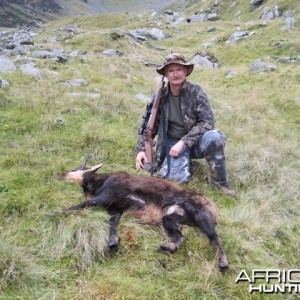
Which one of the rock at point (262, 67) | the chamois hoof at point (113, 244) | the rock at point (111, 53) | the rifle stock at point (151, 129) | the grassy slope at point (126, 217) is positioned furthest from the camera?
the rock at point (111, 53)

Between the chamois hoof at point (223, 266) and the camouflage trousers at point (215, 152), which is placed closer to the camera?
the chamois hoof at point (223, 266)

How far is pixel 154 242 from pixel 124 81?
29.3 feet

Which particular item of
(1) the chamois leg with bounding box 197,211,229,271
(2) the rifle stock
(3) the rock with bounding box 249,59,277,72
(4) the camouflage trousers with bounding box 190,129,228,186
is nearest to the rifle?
(2) the rifle stock

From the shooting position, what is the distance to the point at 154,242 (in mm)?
4102

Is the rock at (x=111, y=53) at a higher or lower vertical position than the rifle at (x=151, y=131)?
lower

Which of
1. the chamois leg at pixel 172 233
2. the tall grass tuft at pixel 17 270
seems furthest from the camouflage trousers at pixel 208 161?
the tall grass tuft at pixel 17 270

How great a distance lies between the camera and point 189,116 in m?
5.85

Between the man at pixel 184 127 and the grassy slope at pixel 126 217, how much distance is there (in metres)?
0.37

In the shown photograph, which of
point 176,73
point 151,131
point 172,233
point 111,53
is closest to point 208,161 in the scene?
point 151,131

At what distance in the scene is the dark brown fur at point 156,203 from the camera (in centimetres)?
425

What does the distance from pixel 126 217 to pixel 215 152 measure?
1872 mm

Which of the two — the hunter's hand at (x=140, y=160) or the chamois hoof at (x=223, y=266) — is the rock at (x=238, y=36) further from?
the chamois hoof at (x=223, y=266)

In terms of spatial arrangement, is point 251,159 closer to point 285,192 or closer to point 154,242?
point 285,192

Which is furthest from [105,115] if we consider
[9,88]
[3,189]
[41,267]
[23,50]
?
[23,50]
